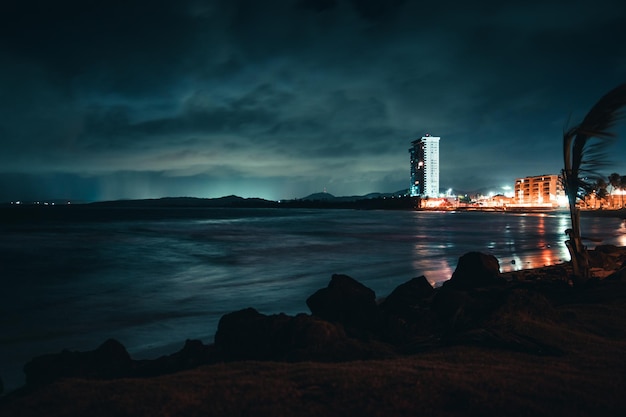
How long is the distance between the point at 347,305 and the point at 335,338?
Result: 2.59 meters

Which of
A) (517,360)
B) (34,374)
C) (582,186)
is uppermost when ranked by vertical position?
(582,186)

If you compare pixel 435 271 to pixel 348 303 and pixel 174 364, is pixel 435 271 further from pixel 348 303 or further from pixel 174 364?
pixel 174 364

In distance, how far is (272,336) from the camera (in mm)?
6539

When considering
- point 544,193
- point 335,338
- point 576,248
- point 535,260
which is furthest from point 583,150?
point 544,193

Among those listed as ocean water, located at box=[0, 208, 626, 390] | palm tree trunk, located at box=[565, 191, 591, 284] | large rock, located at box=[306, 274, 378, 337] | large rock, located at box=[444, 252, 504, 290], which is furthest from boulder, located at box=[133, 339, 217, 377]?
palm tree trunk, located at box=[565, 191, 591, 284]

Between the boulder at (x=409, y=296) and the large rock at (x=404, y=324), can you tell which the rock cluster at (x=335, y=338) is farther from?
the boulder at (x=409, y=296)

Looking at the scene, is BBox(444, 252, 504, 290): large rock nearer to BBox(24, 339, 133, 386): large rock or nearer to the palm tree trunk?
the palm tree trunk

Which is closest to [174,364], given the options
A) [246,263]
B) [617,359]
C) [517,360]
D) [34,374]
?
[34,374]

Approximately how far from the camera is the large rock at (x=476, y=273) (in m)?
11.6

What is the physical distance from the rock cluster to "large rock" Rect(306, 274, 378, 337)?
0.02 m

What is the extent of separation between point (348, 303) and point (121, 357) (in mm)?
4252

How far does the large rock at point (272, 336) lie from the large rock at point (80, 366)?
1521 millimetres

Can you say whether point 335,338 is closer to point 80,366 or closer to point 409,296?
point 80,366

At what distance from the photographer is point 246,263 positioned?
2634cm
